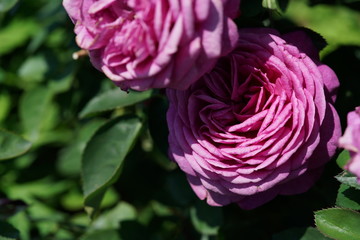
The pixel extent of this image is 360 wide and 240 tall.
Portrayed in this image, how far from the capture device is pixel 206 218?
52.6 inches

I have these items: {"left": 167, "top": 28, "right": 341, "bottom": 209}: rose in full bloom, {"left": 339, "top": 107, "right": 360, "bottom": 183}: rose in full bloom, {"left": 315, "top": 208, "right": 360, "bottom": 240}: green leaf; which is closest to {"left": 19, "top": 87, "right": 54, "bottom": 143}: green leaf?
{"left": 167, "top": 28, "right": 341, "bottom": 209}: rose in full bloom

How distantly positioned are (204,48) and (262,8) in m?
0.28

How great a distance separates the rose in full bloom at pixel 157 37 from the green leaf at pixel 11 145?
38 cm

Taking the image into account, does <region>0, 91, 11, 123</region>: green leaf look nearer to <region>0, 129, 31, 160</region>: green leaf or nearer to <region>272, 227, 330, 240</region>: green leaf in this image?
<region>0, 129, 31, 160</region>: green leaf

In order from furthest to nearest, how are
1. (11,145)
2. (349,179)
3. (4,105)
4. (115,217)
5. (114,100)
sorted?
(4,105) < (115,217) < (114,100) < (11,145) < (349,179)

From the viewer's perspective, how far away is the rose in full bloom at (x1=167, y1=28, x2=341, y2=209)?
90 cm

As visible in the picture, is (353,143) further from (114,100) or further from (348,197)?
(114,100)

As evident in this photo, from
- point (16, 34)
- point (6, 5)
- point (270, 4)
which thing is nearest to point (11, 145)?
point (6, 5)

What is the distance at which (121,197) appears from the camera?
1.92m

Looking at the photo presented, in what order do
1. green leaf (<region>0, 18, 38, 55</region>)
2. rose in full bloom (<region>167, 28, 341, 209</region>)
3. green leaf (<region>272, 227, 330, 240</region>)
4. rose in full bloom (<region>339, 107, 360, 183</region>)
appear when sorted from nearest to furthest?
rose in full bloom (<region>339, 107, 360, 183</region>) < rose in full bloom (<region>167, 28, 341, 209</region>) < green leaf (<region>272, 227, 330, 240</region>) < green leaf (<region>0, 18, 38, 55</region>)

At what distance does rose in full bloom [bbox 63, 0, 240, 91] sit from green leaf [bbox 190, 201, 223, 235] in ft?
1.82

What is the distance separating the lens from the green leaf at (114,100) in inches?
48.8

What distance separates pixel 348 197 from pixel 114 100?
23.0 inches

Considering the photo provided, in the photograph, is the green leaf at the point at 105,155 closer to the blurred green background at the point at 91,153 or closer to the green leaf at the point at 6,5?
the blurred green background at the point at 91,153
